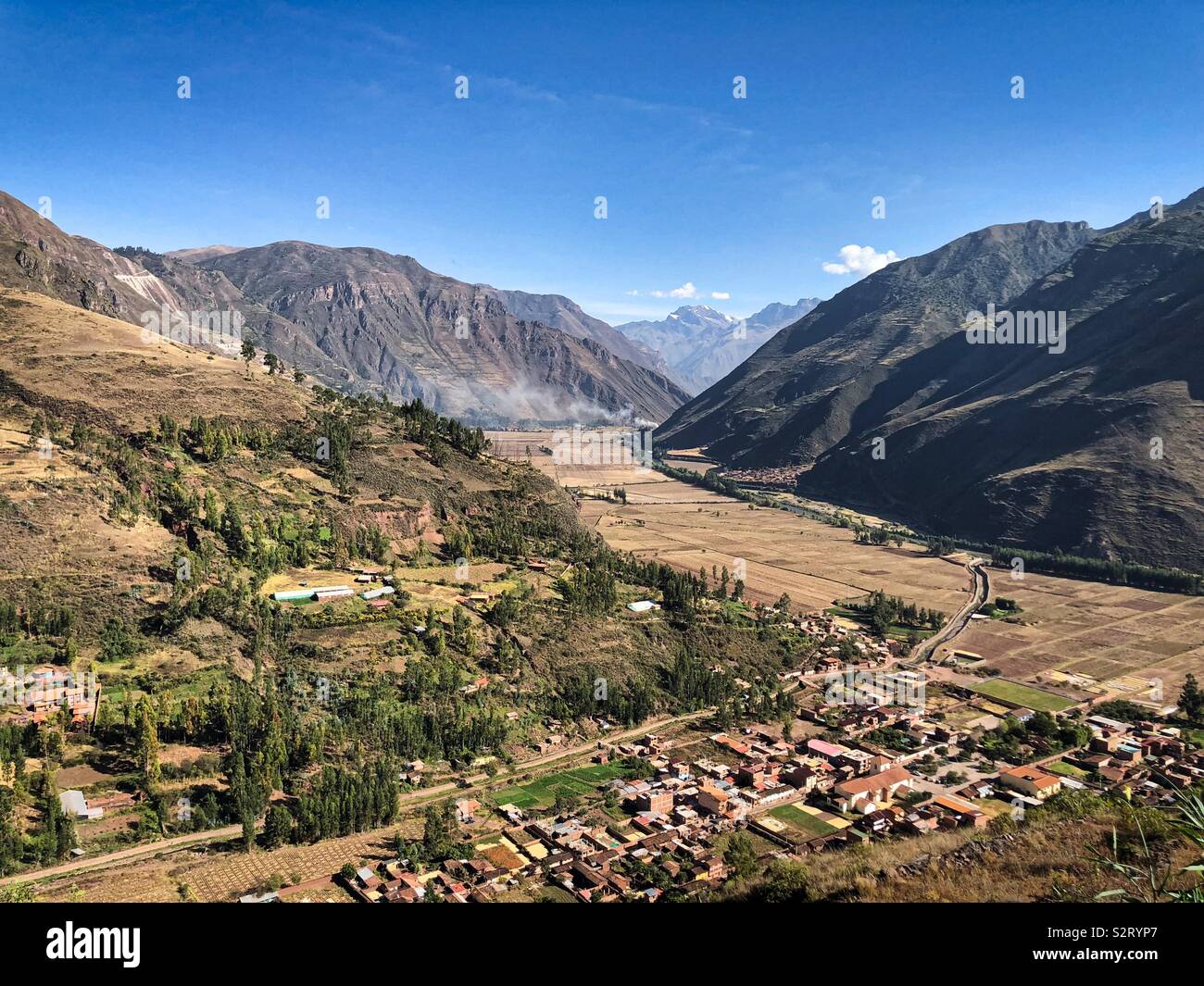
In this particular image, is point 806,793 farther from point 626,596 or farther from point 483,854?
point 626,596

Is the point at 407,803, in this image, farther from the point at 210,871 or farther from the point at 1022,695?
the point at 1022,695

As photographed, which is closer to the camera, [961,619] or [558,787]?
[558,787]

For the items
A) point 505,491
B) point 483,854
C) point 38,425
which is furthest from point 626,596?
point 38,425

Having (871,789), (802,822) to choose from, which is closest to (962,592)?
(871,789)

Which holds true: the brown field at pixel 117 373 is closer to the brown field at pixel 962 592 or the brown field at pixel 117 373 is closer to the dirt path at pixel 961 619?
the brown field at pixel 962 592

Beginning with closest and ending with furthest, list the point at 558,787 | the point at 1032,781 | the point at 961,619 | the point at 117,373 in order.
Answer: the point at 1032,781
the point at 558,787
the point at 117,373
the point at 961,619
